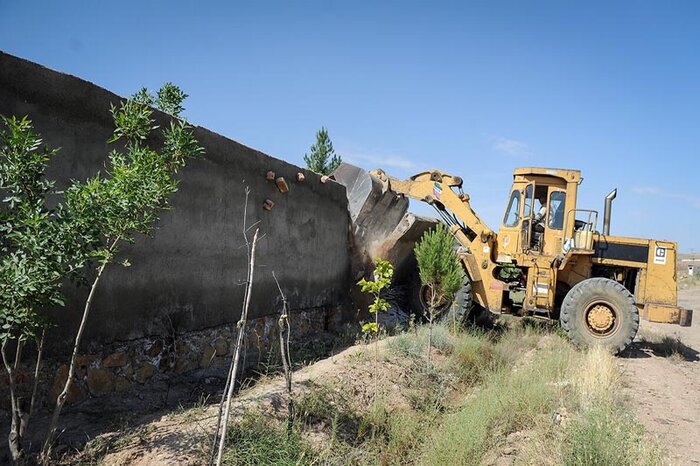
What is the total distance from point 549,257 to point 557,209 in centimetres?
94

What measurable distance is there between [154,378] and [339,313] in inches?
192

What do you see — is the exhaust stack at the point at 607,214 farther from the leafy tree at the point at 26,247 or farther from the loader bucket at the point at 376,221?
the leafy tree at the point at 26,247

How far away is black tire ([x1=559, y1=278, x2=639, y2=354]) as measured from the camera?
8.98 meters

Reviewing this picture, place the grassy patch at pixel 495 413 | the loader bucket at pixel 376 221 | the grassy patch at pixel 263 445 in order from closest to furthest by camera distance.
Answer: the grassy patch at pixel 263 445 → the grassy patch at pixel 495 413 → the loader bucket at pixel 376 221

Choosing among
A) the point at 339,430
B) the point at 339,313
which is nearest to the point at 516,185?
the point at 339,313

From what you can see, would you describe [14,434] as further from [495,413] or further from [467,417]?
[495,413]

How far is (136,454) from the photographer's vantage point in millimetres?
3932

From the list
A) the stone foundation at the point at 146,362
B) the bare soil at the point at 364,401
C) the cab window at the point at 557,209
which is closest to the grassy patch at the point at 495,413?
the bare soil at the point at 364,401

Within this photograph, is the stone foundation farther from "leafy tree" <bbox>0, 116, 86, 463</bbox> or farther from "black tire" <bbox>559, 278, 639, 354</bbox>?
"black tire" <bbox>559, 278, 639, 354</bbox>

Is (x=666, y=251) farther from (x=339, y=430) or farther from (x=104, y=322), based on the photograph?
(x=104, y=322)

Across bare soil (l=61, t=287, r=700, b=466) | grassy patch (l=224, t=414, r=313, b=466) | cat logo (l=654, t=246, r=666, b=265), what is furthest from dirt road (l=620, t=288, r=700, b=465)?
grassy patch (l=224, t=414, r=313, b=466)

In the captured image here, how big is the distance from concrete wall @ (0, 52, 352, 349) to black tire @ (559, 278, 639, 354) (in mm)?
4351

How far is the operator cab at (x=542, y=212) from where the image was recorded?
9688mm

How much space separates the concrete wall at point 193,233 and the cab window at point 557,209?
4.10m
